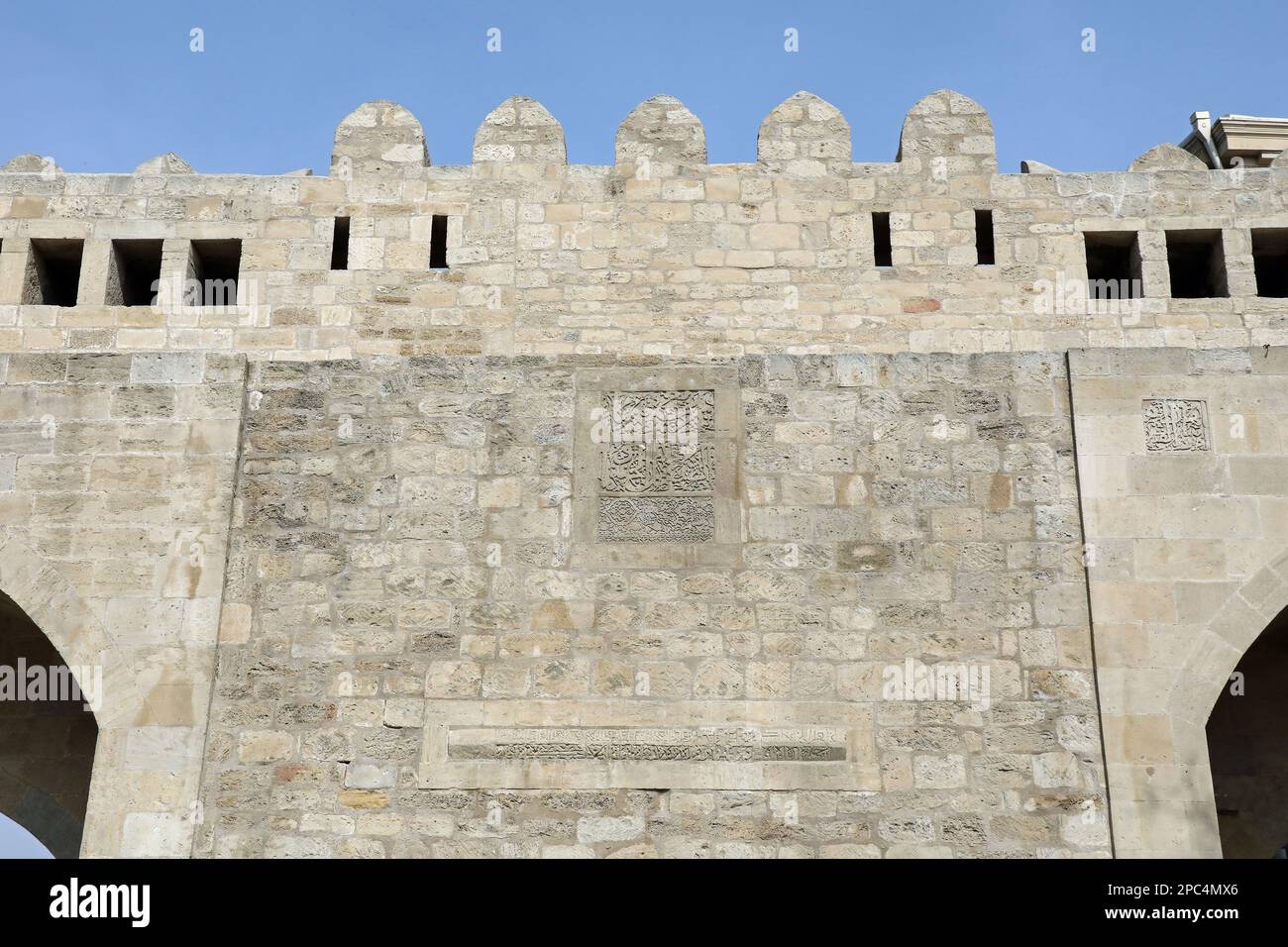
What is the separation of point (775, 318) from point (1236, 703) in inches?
142

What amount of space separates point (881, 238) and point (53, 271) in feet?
18.4

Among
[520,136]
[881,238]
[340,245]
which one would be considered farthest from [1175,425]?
[340,245]

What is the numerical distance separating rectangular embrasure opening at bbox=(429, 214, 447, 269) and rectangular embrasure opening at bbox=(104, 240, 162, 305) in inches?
71.8

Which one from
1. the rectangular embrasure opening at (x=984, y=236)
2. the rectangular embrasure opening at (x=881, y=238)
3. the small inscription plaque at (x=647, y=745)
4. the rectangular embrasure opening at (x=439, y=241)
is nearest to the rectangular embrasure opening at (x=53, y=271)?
the rectangular embrasure opening at (x=439, y=241)

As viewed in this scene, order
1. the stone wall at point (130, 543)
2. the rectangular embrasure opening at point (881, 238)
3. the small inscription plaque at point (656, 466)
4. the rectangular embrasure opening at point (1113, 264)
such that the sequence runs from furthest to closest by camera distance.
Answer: the rectangular embrasure opening at point (881, 238) → the rectangular embrasure opening at point (1113, 264) → the small inscription plaque at point (656, 466) → the stone wall at point (130, 543)

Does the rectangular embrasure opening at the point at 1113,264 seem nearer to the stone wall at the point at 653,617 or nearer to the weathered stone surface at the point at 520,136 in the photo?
the stone wall at the point at 653,617

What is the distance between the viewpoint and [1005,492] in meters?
7.19

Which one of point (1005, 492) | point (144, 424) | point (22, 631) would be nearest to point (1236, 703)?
point (1005, 492)

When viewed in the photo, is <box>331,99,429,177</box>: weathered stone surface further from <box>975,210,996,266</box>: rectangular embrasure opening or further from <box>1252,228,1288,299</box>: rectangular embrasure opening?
<box>1252,228,1288,299</box>: rectangular embrasure opening

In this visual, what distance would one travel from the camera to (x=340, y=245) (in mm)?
10094

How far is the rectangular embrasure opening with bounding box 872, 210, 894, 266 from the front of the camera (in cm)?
1001

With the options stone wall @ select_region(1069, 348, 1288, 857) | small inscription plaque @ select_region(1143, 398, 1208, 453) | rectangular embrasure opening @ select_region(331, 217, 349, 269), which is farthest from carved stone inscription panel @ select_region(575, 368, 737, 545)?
rectangular embrasure opening @ select_region(331, 217, 349, 269)

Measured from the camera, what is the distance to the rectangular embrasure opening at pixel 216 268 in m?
10.1

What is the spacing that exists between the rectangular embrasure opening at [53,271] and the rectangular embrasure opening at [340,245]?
167 centimetres
